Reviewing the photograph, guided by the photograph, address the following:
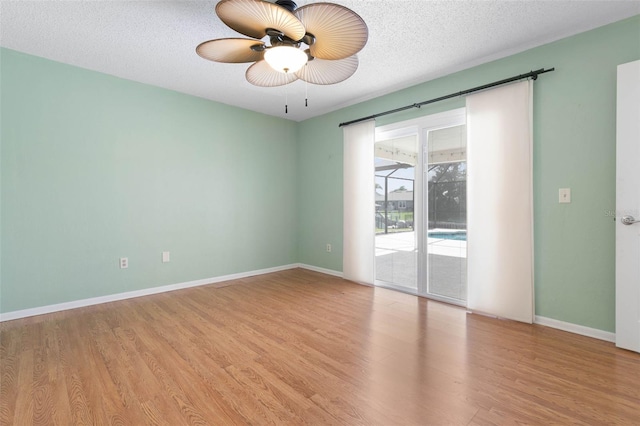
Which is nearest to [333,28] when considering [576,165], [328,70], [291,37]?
[291,37]

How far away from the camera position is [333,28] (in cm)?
179

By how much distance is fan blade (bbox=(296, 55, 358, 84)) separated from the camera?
7.43 feet

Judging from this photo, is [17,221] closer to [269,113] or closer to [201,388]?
[201,388]

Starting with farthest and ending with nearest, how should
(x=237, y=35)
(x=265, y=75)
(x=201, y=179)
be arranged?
1. (x=201, y=179)
2. (x=237, y=35)
3. (x=265, y=75)

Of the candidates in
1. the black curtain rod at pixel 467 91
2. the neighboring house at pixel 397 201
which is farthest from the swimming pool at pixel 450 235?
the black curtain rod at pixel 467 91

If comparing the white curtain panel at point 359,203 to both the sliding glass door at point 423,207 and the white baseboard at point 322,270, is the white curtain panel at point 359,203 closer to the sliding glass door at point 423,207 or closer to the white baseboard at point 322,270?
the sliding glass door at point 423,207

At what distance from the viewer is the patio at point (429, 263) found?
3.30 metres

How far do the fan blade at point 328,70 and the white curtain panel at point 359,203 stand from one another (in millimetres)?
1661

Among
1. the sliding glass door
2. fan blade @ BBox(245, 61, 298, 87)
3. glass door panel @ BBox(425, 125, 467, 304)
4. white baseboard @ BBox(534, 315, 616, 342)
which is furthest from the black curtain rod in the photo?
white baseboard @ BBox(534, 315, 616, 342)

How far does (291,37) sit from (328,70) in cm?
55

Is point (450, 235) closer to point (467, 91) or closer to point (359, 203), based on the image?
point (359, 203)

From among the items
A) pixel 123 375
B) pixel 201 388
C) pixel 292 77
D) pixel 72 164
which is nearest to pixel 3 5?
pixel 72 164

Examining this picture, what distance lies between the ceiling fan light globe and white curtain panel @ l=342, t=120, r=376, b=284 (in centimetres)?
220

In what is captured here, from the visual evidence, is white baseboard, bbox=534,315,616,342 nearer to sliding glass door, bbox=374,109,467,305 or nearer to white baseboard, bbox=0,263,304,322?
sliding glass door, bbox=374,109,467,305
